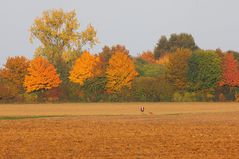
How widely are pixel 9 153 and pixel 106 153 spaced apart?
383cm

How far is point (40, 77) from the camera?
9150cm

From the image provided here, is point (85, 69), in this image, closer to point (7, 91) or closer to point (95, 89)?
point (95, 89)

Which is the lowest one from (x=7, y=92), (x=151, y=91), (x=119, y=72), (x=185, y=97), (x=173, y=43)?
(x=185, y=97)

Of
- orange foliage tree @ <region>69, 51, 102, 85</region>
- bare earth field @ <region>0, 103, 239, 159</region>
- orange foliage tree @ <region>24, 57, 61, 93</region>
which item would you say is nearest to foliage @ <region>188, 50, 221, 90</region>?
orange foliage tree @ <region>69, 51, 102, 85</region>

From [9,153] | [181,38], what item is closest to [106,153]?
[9,153]

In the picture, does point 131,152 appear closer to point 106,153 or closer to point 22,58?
point 106,153

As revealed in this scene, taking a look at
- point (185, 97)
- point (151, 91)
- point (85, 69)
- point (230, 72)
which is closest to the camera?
point (151, 91)

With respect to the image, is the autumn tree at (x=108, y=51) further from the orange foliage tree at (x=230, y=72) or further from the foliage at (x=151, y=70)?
the orange foliage tree at (x=230, y=72)

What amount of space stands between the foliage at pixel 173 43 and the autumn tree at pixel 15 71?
47809 mm

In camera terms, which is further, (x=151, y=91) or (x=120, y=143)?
(x=151, y=91)

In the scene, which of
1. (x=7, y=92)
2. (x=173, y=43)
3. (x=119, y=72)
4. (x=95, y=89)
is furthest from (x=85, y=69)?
(x=173, y=43)

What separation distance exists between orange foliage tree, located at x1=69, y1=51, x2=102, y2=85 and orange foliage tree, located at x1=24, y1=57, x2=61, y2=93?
3.15 meters

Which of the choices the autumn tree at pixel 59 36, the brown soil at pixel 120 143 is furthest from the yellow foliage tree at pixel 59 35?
the brown soil at pixel 120 143

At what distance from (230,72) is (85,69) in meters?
23.9
